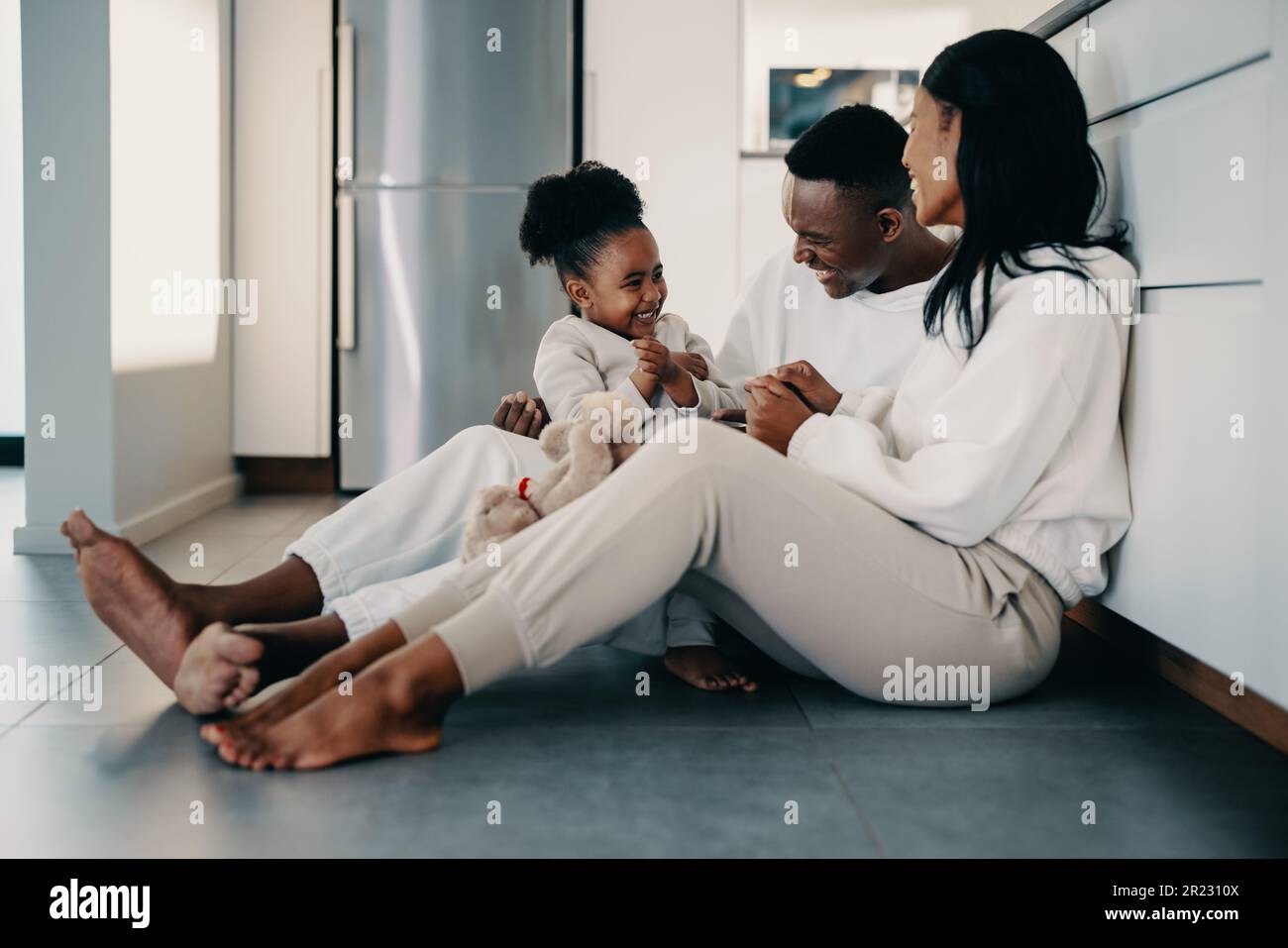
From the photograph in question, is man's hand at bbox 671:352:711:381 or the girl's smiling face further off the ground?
the girl's smiling face

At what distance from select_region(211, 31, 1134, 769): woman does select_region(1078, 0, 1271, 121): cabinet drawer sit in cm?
13

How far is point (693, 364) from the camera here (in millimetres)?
2230

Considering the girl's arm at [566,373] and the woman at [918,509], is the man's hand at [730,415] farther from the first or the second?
the woman at [918,509]

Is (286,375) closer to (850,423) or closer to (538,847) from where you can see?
(850,423)

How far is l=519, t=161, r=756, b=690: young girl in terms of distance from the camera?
205 cm

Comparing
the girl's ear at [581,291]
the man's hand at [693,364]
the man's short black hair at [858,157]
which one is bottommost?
the man's hand at [693,364]

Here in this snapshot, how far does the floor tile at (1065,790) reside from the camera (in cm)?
127

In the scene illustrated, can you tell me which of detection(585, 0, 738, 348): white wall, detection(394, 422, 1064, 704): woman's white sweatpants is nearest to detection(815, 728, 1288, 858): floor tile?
detection(394, 422, 1064, 704): woman's white sweatpants

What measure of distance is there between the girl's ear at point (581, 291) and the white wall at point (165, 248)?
136 cm

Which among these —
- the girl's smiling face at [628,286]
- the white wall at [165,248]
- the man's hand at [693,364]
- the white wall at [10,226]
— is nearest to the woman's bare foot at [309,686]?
the man's hand at [693,364]

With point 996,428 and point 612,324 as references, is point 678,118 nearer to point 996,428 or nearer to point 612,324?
point 612,324

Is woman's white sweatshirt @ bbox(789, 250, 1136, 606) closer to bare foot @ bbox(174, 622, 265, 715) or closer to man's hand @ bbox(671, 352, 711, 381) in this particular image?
man's hand @ bbox(671, 352, 711, 381)

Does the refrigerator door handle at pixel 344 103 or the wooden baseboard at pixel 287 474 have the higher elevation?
the refrigerator door handle at pixel 344 103

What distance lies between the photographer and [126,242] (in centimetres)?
320
